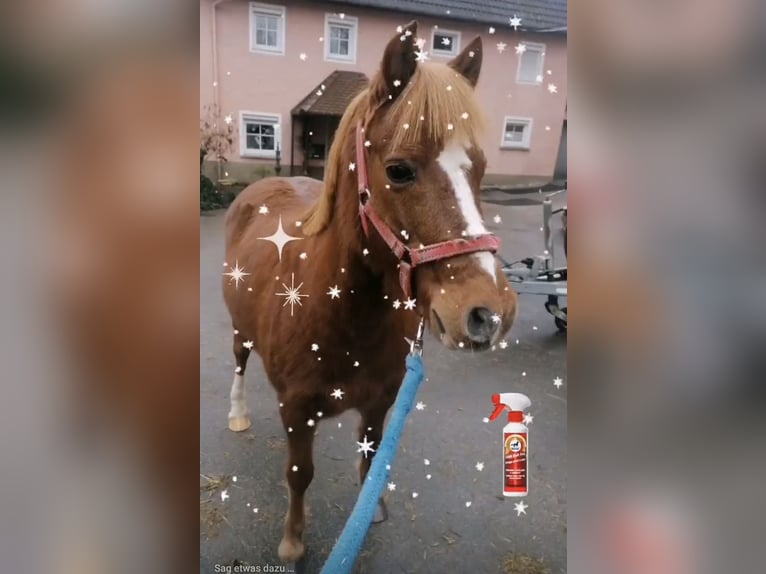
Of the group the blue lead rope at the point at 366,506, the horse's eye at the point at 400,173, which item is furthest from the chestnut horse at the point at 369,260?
the blue lead rope at the point at 366,506

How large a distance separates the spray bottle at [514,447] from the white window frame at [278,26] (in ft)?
2.26

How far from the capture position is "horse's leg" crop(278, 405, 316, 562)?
850mm

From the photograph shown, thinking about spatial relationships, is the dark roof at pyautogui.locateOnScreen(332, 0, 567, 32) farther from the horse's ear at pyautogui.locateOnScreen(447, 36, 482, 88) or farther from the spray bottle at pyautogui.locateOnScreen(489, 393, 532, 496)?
the spray bottle at pyautogui.locateOnScreen(489, 393, 532, 496)

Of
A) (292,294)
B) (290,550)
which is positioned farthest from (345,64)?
(290,550)

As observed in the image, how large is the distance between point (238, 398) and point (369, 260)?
1.17 feet

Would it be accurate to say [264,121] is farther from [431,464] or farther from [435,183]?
[431,464]

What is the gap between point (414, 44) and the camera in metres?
0.65

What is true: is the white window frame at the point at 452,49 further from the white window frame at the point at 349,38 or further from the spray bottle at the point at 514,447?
the spray bottle at the point at 514,447

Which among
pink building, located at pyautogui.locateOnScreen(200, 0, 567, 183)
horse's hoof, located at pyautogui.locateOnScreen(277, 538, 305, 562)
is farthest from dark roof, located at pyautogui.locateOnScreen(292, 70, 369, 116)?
horse's hoof, located at pyautogui.locateOnScreen(277, 538, 305, 562)

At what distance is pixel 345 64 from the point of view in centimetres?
74

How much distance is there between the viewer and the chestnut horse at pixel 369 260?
63 centimetres
